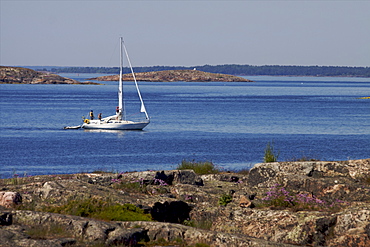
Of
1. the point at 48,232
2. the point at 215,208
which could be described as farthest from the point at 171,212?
the point at 48,232

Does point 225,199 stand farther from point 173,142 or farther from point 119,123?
point 119,123

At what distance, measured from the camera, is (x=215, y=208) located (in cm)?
1436

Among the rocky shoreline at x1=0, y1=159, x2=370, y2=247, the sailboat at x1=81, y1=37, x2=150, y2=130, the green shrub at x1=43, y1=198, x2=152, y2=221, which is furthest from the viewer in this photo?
the sailboat at x1=81, y1=37, x2=150, y2=130

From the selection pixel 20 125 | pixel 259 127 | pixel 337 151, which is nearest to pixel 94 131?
pixel 20 125

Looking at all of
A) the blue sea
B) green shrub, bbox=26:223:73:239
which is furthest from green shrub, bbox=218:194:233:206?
the blue sea

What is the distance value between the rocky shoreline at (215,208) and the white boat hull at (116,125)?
58.5 meters

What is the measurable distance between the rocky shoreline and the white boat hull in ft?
192

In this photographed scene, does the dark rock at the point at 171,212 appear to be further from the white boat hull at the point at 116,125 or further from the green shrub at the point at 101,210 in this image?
the white boat hull at the point at 116,125

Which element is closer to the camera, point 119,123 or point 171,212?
point 171,212

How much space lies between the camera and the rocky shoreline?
35.2ft

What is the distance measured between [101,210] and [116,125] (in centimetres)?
6519

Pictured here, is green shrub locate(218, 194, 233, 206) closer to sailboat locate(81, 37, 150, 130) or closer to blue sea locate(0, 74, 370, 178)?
blue sea locate(0, 74, 370, 178)

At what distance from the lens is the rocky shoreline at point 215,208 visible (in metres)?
10.7

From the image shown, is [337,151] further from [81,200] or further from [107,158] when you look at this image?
[81,200]
